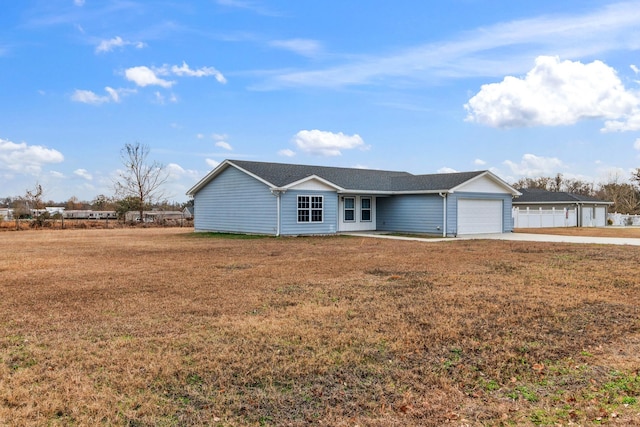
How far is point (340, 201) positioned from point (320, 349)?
19.9 metres

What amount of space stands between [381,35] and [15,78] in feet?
58.2

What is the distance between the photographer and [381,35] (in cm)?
1798

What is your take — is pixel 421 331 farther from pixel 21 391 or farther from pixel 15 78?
pixel 15 78

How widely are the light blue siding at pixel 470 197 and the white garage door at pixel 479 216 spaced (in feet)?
0.81

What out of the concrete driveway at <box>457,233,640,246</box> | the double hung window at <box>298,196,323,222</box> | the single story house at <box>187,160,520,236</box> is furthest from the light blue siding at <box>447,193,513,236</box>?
the double hung window at <box>298,196,323,222</box>

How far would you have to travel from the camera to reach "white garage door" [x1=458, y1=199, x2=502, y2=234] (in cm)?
2350

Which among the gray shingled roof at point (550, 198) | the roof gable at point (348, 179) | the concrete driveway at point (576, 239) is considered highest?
the roof gable at point (348, 179)

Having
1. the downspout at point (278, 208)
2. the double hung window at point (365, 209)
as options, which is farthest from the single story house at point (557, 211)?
the downspout at point (278, 208)

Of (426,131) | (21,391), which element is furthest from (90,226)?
(21,391)

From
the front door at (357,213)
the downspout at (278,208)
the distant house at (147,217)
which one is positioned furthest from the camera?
the distant house at (147,217)

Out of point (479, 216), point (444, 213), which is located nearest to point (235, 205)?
point (444, 213)

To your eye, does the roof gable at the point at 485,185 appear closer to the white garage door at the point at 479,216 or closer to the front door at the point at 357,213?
the white garage door at the point at 479,216

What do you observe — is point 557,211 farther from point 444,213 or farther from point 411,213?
point 444,213

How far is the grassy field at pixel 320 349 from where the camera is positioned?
11.7 ft
